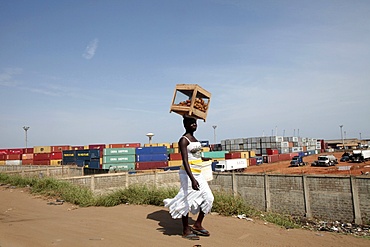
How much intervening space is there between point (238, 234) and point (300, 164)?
4304 cm

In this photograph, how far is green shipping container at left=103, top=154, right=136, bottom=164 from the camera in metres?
32.8

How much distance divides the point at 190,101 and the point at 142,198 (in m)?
3.10

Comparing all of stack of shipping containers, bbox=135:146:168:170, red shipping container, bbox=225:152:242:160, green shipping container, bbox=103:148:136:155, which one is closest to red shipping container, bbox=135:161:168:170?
stack of shipping containers, bbox=135:146:168:170

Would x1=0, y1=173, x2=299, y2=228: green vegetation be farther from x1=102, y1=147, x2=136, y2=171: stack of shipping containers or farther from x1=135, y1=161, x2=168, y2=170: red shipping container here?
x1=135, y1=161, x2=168, y2=170: red shipping container

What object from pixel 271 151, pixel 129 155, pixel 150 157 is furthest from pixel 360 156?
pixel 129 155

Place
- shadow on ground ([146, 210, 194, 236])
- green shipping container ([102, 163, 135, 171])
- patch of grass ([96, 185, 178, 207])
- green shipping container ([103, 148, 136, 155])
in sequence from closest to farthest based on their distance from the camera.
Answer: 1. shadow on ground ([146, 210, 194, 236])
2. patch of grass ([96, 185, 178, 207])
3. green shipping container ([102, 163, 135, 171])
4. green shipping container ([103, 148, 136, 155])

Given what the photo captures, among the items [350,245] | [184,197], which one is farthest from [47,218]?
[350,245]

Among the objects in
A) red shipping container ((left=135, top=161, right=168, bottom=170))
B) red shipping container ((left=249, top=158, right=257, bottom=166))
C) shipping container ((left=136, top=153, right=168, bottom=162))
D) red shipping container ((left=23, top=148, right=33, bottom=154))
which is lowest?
red shipping container ((left=249, top=158, right=257, bottom=166))

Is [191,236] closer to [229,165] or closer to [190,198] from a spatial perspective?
[190,198]

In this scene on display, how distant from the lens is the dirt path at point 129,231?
3279mm

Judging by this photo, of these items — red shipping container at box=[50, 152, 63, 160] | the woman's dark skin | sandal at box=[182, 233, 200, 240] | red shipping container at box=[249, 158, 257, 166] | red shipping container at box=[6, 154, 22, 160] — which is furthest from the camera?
red shipping container at box=[249, 158, 257, 166]

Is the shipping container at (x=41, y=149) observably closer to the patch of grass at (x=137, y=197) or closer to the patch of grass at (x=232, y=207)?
the patch of grass at (x=137, y=197)

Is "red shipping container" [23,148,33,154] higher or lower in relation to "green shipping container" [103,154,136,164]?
higher

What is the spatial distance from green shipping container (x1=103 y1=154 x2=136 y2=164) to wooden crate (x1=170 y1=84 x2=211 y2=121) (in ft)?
99.6
